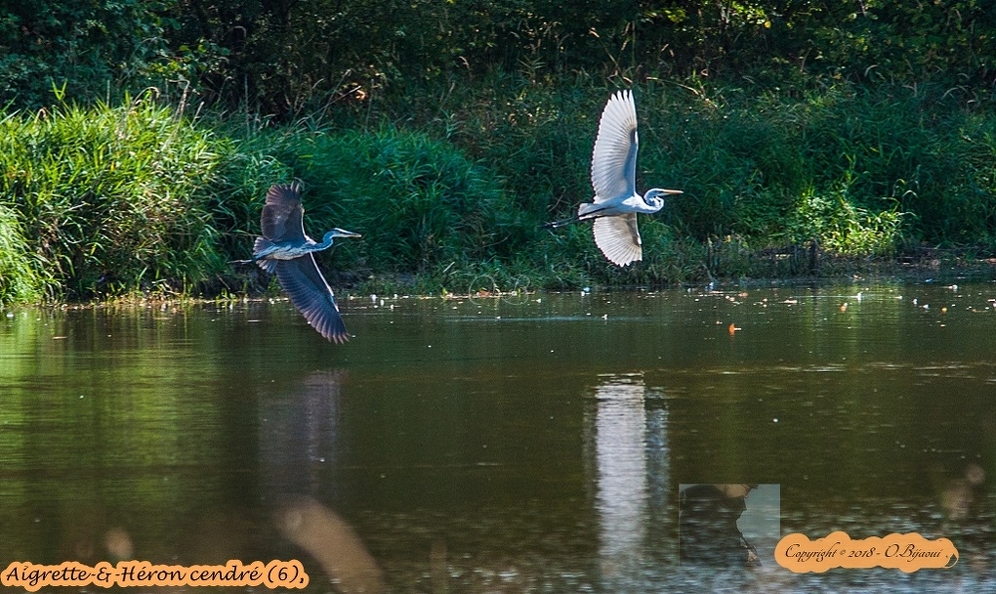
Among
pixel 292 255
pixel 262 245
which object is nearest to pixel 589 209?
pixel 292 255

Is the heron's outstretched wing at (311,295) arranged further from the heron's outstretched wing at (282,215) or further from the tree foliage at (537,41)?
the tree foliage at (537,41)

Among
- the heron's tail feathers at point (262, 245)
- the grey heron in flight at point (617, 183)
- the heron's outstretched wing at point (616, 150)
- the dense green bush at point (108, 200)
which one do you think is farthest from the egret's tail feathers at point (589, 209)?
the dense green bush at point (108, 200)

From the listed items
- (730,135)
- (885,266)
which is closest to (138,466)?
(885,266)

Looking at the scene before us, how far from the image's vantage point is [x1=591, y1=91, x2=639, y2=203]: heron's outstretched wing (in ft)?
45.6

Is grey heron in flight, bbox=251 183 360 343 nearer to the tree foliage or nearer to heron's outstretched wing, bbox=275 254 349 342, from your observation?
heron's outstretched wing, bbox=275 254 349 342

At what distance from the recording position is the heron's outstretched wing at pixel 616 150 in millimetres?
13891

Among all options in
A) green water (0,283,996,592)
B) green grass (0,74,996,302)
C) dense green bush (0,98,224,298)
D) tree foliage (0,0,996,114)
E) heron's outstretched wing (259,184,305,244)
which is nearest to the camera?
green water (0,283,996,592)

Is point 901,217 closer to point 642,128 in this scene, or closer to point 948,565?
point 642,128

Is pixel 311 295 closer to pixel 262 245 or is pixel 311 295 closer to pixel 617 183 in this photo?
pixel 262 245

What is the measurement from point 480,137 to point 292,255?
33.8 ft

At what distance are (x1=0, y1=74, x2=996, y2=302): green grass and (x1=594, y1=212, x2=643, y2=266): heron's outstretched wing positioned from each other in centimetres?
344

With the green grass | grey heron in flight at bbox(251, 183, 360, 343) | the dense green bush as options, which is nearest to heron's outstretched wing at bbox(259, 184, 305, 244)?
grey heron in flight at bbox(251, 183, 360, 343)

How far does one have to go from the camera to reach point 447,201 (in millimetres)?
19594

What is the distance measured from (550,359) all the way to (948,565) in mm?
5810
